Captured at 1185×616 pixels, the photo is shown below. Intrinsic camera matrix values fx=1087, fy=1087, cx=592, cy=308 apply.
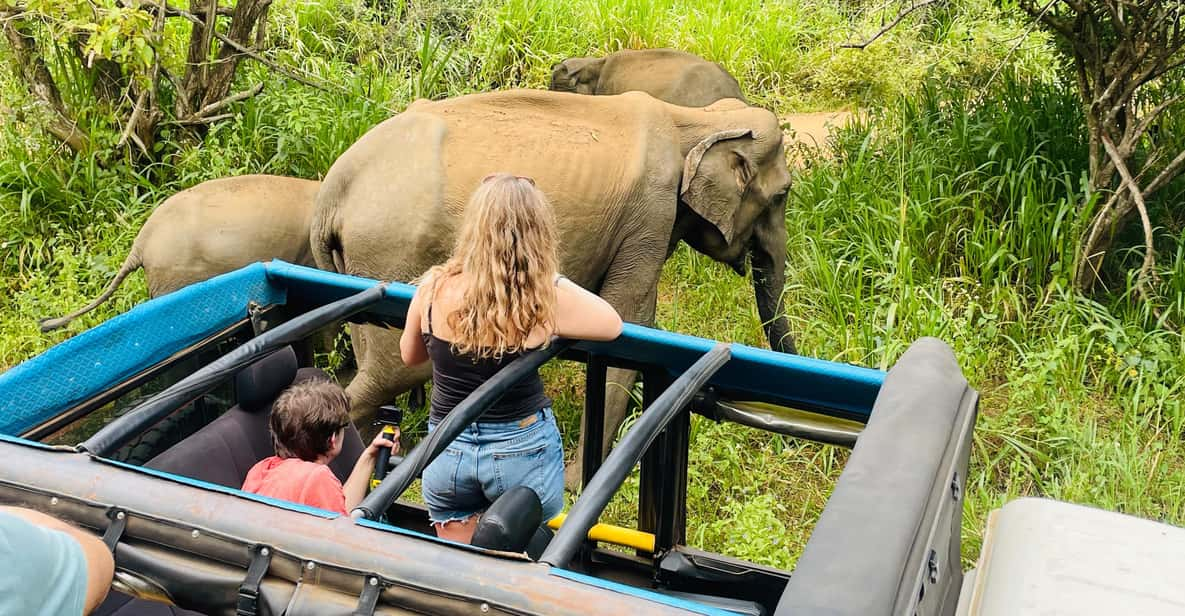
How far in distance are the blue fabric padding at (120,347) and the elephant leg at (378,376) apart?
3.80 ft

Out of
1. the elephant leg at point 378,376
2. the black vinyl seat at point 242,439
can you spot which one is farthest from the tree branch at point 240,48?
the black vinyl seat at point 242,439

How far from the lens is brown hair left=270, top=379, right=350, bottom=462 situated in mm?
2752

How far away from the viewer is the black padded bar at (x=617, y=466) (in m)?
1.84

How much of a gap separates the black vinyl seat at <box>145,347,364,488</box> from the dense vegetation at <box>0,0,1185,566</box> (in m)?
1.50

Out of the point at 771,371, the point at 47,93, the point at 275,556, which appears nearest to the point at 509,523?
the point at 275,556

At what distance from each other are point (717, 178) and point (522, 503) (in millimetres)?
3082

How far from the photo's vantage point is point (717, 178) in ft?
16.4

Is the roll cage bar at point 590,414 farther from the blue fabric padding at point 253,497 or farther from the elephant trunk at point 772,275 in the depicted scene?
the elephant trunk at point 772,275

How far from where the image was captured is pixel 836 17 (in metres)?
10.4

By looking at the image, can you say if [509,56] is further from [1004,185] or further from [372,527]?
[372,527]

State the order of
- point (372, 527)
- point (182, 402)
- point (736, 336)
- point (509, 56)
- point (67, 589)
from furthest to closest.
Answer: point (509, 56) < point (736, 336) < point (182, 402) < point (372, 527) < point (67, 589)

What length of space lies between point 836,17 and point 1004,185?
5139 mm

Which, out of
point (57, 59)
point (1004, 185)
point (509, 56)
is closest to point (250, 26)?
point (57, 59)

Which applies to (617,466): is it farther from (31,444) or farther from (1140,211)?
(1140,211)
